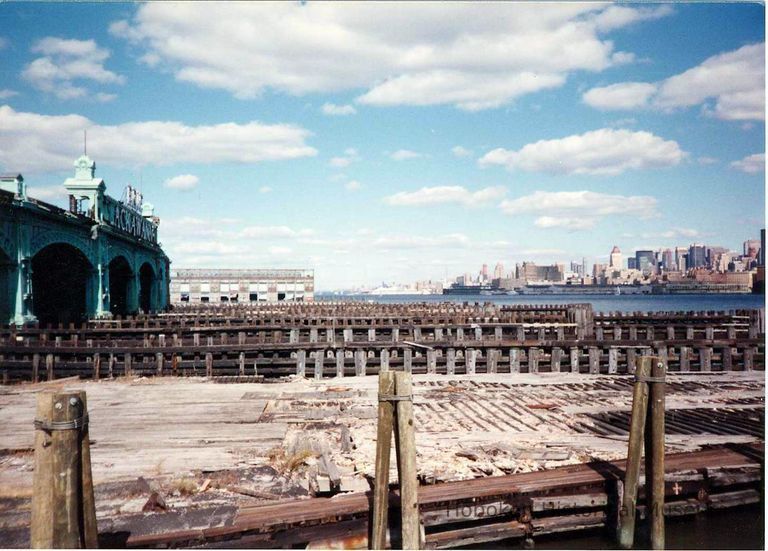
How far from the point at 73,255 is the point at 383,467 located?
30.5 meters

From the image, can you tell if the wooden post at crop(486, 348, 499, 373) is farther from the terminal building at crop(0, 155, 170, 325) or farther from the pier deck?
the terminal building at crop(0, 155, 170, 325)

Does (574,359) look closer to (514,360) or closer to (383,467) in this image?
(514,360)

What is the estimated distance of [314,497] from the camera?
21.0 ft

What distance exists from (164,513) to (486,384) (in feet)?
34.3

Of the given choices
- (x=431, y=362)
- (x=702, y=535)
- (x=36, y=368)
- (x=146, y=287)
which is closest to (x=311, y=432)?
(x=702, y=535)

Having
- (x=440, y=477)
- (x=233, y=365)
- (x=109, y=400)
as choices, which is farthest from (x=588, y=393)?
(x=109, y=400)

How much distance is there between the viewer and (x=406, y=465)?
18.3 feet

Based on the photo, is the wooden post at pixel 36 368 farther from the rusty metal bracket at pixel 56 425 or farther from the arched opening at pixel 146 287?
the arched opening at pixel 146 287

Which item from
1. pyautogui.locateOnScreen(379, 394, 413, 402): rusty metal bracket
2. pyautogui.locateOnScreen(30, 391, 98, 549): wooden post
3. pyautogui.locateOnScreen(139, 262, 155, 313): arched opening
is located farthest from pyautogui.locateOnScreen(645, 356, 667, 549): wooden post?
pyautogui.locateOnScreen(139, 262, 155, 313): arched opening

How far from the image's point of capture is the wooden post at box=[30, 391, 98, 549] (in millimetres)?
4488

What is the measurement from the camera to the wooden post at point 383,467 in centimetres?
561

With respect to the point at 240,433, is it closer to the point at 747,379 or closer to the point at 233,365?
the point at 233,365

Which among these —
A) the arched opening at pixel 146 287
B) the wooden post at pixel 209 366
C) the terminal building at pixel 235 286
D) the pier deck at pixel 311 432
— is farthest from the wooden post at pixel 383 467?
the terminal building at pixel 235 286

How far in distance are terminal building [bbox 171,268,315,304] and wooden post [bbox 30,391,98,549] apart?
92263 millimetres
